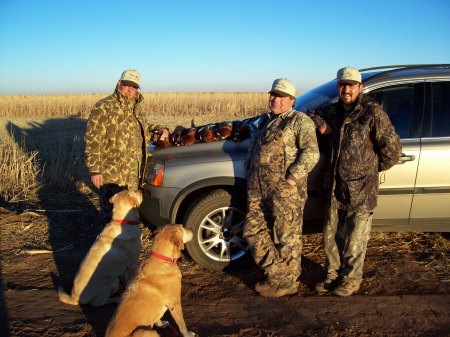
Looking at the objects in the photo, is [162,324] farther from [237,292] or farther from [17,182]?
[17,182]

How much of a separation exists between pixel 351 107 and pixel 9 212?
224 inches

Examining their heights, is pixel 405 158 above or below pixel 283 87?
below

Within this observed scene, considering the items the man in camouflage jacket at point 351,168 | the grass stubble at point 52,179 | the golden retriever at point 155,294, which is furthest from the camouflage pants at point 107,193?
the man in camouflage jacket at point 351,168

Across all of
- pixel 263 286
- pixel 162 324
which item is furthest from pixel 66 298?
pixel 263 286

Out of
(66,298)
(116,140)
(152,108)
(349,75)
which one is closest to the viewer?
(349,75)

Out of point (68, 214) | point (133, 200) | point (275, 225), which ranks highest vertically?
point (133, 200)

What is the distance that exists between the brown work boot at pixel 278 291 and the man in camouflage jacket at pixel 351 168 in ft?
0.92

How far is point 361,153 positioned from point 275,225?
1074 mm

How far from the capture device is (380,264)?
170 inches

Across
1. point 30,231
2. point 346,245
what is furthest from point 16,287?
point 346,245

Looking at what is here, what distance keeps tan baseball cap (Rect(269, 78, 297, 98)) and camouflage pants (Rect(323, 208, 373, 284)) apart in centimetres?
126

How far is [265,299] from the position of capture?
3.68 m

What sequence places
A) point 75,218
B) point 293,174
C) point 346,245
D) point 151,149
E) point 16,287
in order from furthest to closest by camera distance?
point 75,218
point 151,149
point 16,287
point 346,245
point 293,174

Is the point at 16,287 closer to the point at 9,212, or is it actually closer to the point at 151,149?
the point at 151,149
